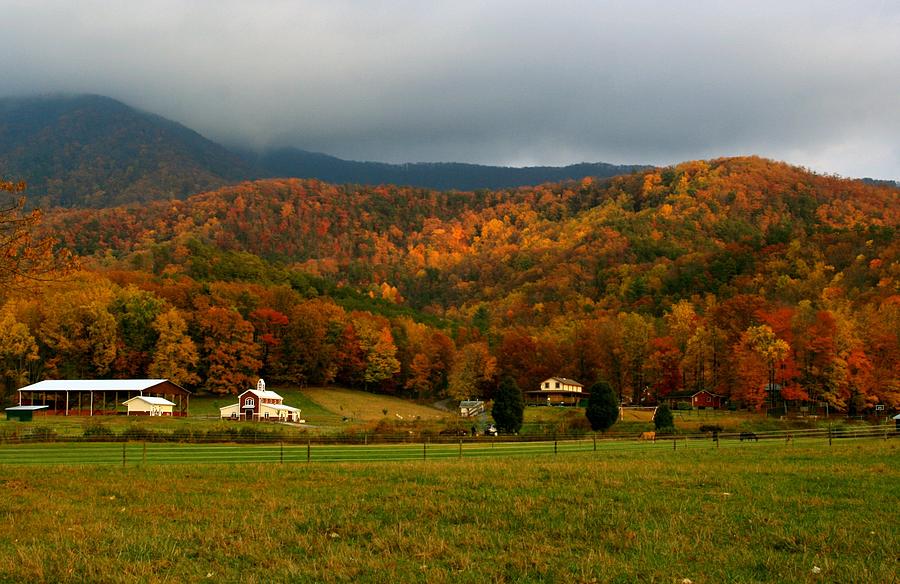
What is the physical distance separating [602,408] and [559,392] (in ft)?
124

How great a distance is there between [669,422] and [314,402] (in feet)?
159

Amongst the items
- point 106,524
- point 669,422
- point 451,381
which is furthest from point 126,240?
point 106,524

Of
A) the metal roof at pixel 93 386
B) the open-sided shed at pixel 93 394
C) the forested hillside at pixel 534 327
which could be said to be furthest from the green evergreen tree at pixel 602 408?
the metal roof at pixel 93 386

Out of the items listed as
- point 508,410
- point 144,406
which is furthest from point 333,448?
point 144,406

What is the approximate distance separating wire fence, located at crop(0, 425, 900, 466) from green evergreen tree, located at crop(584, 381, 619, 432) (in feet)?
22.8

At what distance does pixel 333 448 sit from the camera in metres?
41.5

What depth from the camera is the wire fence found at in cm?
3309

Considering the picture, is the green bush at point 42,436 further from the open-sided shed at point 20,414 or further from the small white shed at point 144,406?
the small white shed at point 144,406

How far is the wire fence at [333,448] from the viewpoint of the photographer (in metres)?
33.1

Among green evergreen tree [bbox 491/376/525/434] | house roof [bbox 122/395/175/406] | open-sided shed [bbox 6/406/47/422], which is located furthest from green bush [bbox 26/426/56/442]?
green evergreen tree [bbox 491/376/525/434]

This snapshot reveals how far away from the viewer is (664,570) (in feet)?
36.0

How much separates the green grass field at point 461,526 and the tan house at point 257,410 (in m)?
55.9

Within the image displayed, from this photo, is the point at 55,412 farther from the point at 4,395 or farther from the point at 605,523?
the point at 605,523

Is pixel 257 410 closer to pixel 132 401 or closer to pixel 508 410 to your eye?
pixel 132 401
